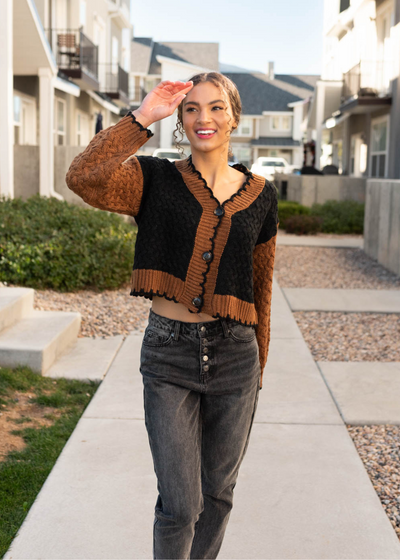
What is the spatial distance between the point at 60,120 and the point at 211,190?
1713 cm

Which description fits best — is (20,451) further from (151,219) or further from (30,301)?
(30,301)

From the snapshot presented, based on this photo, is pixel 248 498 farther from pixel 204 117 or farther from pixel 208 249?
pixel 204 117

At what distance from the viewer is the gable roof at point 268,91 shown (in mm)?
52562

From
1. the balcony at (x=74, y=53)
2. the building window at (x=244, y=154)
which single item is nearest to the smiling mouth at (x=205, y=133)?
the balcony at (x=74, y=53)

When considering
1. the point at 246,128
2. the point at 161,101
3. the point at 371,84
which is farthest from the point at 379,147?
the point at 246,128

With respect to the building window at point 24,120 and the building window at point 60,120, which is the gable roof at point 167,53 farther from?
the building window at point 24,120

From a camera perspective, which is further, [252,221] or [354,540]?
[354,540]

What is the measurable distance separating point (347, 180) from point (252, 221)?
16.9m

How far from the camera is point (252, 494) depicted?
3.59 m

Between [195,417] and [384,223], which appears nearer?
[195,417]

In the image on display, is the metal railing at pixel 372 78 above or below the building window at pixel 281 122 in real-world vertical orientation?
below

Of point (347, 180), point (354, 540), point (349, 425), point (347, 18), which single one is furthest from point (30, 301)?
point (347, 18)

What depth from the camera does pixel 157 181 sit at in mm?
2494

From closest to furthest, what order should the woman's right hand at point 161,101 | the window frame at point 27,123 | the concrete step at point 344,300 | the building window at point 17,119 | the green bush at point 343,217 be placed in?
the woman's right hand at point 161,101 → the concrete step at point 344,300 → the building window at point 17,119 → the window frame at point 27,123 → the green bush at point 343,217
